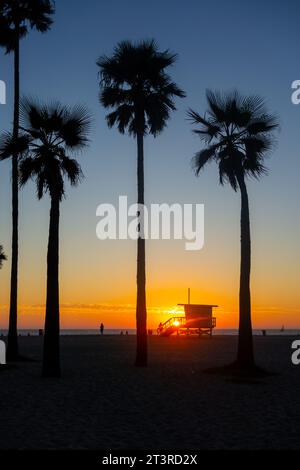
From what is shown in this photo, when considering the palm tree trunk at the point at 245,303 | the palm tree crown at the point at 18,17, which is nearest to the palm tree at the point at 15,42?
the palm tree crown at the point at 18,17

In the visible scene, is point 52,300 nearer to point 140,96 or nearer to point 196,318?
point 140,96

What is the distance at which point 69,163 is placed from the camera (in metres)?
26.3

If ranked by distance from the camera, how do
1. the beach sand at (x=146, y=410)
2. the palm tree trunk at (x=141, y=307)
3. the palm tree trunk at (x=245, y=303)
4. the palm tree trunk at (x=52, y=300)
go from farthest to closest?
the palm tree trunk at (x=141, y=307) → the palm tree trunk at (x=245, y=303) → the palm tree trunk at (x=52, y=300) → the beach sand at (x=146, y=410)

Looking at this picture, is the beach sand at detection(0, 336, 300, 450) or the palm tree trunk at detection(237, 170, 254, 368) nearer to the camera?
the beach sand at detection(0, 336, 300, 450)

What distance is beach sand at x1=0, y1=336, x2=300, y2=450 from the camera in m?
12.9

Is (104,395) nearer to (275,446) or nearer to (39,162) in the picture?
(275,446)

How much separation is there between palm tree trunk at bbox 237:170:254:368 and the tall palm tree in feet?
16.7

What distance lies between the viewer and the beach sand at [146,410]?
12.9 metres

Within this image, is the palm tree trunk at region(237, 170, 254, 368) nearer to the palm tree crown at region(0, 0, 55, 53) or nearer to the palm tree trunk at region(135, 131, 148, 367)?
the palm tree trunk at region(135, 131, 148, 367)

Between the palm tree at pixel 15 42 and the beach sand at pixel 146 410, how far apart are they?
5848 millimetres

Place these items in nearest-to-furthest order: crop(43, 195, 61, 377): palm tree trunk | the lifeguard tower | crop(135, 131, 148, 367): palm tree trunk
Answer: crop(43, 195, 61, 377): palm tree trunk
crop(135, 131, 148, 367): palm tree trunk
the lifeguard tower

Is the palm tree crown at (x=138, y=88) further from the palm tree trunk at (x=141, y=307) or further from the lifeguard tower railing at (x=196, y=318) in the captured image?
the lifeguard tower railing at (x=196, y=318)

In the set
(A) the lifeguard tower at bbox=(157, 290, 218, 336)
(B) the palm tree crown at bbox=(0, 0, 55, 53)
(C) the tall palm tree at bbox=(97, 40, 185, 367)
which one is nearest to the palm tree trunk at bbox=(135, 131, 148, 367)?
(C) the tall palm tree at bbox=(97, 40, 185, 367)

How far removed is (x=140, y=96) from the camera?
3103 centimetres
